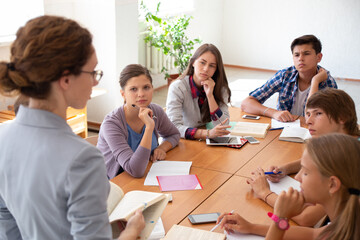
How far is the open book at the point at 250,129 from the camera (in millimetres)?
2752

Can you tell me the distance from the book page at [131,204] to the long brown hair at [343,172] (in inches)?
24.0

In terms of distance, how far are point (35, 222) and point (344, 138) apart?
979 mm

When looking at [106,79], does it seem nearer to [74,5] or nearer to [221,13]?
[74,5]

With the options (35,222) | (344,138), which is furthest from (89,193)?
(344,138)

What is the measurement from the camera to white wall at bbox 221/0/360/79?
7.49 meters

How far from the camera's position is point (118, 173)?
7.36 ft

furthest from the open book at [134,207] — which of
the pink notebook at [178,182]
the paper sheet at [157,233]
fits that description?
the pink notebook at [178,182]

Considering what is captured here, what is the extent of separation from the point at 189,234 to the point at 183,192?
385 mm

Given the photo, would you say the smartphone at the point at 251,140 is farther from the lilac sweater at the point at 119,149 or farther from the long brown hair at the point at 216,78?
the lilac sweater at the point at 119,149

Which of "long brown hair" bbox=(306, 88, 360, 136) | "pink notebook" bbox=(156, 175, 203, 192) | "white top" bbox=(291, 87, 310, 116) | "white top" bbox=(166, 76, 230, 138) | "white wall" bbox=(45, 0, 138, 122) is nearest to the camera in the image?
"pink notebook" bbox=(156, 175, 203, 192)

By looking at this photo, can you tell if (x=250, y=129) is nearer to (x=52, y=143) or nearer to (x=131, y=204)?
(x=131, y=204)

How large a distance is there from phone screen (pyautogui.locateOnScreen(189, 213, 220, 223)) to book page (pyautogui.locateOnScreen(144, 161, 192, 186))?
14.9 inches

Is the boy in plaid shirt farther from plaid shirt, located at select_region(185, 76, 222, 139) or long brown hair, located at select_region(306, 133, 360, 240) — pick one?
long brown hair, located at select_region(306, 133, 360, 240)

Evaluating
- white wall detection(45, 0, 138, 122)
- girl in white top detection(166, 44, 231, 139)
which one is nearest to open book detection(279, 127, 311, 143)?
girl in white top detection(166, 44, 231, 139)
